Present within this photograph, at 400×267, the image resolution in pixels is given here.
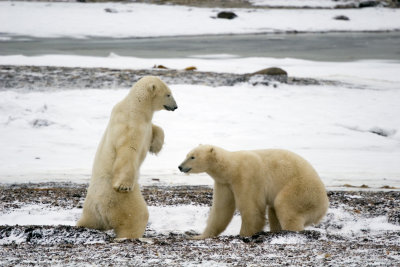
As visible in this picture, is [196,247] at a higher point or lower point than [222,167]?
lower

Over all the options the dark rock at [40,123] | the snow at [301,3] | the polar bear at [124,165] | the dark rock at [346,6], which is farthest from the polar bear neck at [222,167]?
the dark rock at [346,6]

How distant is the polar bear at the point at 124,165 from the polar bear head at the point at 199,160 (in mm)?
734

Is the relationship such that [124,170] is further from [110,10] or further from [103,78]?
[110,10]

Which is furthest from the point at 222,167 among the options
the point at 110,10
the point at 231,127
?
the point at 110,10

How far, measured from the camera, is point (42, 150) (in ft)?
31.1

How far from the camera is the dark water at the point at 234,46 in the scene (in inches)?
818

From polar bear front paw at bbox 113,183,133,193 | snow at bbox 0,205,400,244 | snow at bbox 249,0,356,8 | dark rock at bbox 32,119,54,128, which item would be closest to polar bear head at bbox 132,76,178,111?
polar bear front paw at bbox 113,183,133,193

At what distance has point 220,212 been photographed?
533cm

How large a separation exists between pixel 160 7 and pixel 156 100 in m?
36.0

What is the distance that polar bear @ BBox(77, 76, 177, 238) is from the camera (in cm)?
441

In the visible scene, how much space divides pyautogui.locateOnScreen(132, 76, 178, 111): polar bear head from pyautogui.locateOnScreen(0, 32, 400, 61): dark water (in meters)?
15.4

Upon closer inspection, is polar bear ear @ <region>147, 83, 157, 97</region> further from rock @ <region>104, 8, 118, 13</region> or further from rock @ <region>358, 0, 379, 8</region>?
rock @ <region>358, 0, 379, 8</region>

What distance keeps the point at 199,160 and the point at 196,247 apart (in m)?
1.27

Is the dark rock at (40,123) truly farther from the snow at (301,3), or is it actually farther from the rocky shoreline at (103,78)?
the snow at (301,3)
